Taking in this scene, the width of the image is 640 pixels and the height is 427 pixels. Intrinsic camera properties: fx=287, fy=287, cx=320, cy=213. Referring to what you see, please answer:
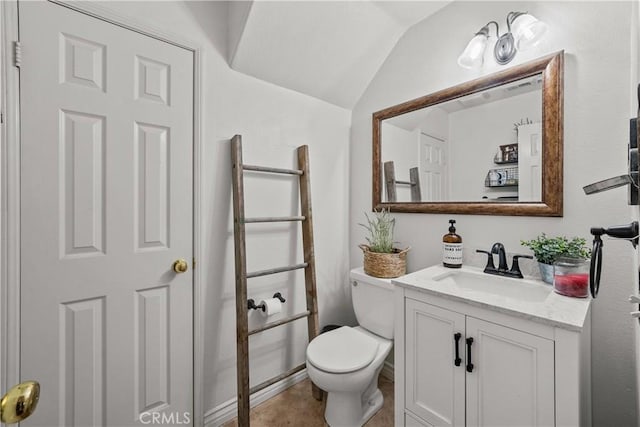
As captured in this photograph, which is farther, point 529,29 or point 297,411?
point 297,411

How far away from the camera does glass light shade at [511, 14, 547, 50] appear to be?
1282 millimetres

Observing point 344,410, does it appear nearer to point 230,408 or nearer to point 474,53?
point 230,408

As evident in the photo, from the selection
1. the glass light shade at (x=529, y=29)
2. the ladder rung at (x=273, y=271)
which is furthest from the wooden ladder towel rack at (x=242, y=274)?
the glass light shade at (x=529, y=29)

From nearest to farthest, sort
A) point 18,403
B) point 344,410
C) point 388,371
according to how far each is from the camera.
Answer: point 18,403 < point 344,410 < point 388,371

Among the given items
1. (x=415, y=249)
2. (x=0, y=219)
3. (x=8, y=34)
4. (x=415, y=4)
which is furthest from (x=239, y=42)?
(x=415, y=249)

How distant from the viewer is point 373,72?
2.01m

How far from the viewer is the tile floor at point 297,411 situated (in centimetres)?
157

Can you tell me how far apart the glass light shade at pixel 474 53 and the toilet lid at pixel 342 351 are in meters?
1.59

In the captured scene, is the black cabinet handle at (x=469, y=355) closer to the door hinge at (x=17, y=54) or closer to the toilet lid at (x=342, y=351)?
the toilet lid at (x=342, y=351)

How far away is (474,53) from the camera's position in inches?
58.0

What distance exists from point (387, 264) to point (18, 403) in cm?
151

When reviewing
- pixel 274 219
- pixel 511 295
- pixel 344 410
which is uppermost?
pixel 274 219

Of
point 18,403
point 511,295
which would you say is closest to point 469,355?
point 511,295

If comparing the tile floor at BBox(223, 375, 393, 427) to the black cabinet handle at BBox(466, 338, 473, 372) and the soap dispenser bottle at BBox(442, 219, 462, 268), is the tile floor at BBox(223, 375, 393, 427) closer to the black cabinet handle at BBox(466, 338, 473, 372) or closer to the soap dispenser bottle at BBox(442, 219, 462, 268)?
the black cabinet handle at BBox(466, 338, 473, 372)
